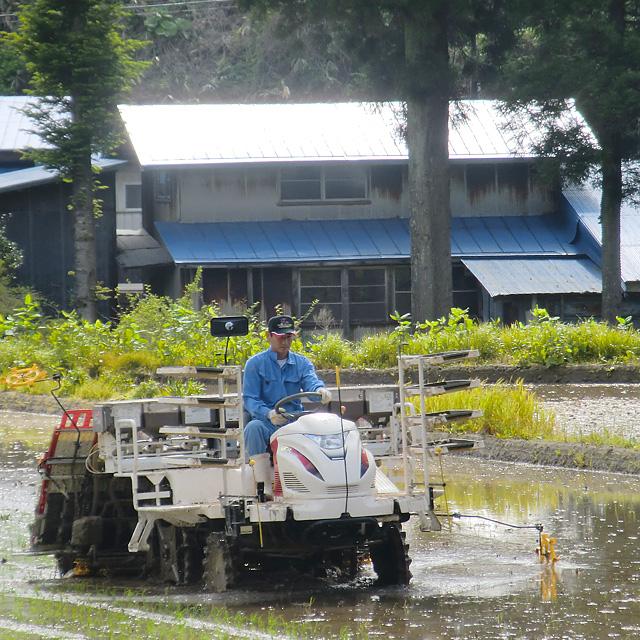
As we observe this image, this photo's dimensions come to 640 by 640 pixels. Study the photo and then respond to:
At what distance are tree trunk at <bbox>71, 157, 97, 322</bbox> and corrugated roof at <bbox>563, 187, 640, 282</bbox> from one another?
1392cm

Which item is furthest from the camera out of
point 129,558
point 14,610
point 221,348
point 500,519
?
point 221,348

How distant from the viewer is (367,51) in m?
35.2

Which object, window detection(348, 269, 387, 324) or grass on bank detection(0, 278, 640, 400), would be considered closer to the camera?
grass on bank detection(0, 278, 640, 400)

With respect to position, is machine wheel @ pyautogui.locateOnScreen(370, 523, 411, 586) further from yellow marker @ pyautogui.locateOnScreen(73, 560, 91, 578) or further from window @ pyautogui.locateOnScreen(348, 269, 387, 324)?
window @ pyautogui.locateOnScreen(348, 269, 387, 324)

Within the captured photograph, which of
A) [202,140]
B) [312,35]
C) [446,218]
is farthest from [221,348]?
[202,140]

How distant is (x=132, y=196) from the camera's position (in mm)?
53969

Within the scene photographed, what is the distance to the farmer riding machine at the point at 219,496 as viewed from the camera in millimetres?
10008

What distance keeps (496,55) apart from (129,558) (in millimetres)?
25967

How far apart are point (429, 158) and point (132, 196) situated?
21447 mm

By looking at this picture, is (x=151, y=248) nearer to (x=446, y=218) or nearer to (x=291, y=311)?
(x=291, y=311)

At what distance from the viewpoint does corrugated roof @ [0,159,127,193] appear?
3919 centimetres

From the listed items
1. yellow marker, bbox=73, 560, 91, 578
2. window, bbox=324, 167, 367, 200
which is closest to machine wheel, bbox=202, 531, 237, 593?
yellow marker, bbox=73, 560, 91, 578

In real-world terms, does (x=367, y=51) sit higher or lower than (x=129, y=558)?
higher

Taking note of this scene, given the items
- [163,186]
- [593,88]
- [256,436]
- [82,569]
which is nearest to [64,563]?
[82,569]
